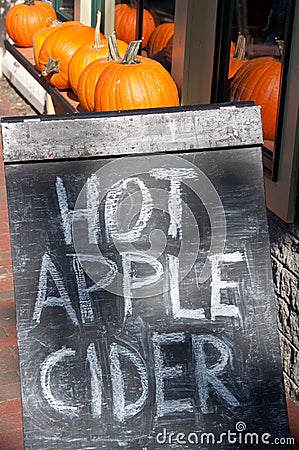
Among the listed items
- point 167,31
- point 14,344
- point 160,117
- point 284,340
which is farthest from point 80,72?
point 160,117

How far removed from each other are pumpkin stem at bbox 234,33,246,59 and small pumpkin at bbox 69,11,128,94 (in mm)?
1409

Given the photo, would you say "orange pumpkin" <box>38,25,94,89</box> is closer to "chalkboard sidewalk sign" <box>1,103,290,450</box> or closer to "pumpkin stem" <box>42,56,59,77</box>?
"pumpkin stem" <box>42,56,59,77</box>

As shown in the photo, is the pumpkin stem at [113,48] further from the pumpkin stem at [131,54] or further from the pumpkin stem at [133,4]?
the pumpkin stem at [133,4]

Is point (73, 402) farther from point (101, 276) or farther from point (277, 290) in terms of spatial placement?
point (277, 290)

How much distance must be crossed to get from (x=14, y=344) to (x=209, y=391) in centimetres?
204

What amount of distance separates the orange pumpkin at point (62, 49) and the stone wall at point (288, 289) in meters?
2.97

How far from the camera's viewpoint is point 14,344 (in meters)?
3.98

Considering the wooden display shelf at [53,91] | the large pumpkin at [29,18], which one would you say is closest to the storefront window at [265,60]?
the wooden display shelf at [53,91]

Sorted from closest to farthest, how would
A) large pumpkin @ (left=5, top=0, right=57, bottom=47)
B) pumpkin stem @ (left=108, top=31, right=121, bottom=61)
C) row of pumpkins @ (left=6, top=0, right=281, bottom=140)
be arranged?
1. row of pumpkins @ (left=6, top=0, right=281, bottom=140)
2. pumpkin stem @ (left=108, top=31, right=121, bottom=61)
3. large pumpkin @ (left=5, top=0, right=57, bottom=47)

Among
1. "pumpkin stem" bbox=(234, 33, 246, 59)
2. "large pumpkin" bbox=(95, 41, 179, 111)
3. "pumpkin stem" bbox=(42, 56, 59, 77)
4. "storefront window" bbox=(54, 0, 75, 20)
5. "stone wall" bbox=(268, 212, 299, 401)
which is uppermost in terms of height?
"pumpkin stem" bbox=(234, 33, 246, 59)

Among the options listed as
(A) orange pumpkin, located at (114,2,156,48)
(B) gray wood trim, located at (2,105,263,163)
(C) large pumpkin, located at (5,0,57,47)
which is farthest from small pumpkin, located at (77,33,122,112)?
(C) large pumpkin, located at (5,0,57,47)

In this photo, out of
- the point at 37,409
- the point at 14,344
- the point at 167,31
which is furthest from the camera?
the point at 167,31

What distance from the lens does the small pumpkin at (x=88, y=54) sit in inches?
218

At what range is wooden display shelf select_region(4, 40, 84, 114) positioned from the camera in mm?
5840
